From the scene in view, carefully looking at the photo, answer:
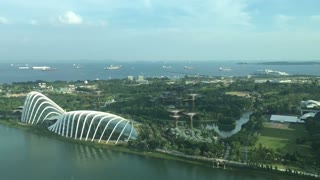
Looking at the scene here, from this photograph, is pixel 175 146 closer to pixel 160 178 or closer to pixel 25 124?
pixel 160 178

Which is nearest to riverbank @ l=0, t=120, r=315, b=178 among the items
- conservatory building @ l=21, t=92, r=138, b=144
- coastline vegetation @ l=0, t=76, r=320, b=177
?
coastline vegetation @ l=0, t=76, r=320, b=177

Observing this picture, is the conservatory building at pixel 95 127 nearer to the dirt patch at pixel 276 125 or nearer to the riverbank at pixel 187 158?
the riverbank at pixel 187 158

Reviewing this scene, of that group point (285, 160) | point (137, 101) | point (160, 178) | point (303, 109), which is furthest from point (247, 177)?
point (137, 101)

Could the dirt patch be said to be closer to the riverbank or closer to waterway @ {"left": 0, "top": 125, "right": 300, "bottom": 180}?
the riverbank

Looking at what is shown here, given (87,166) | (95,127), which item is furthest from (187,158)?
(95,127)

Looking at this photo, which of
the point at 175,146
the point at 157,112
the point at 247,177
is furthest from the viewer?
the point at 157,112

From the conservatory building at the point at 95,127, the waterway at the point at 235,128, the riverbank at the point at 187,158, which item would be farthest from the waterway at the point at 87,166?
the waterway at the point at 235,128
